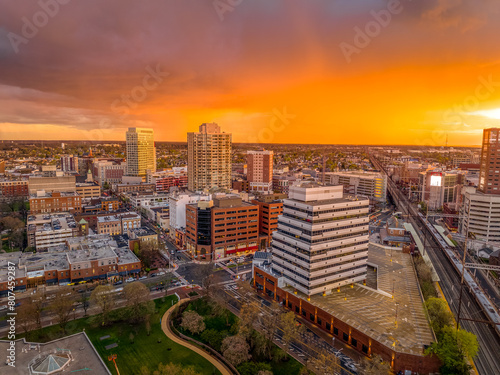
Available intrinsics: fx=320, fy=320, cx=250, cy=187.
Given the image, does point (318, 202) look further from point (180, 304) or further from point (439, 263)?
point (439, 263)

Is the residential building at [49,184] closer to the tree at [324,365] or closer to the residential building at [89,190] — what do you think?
the residential building at [89,190]

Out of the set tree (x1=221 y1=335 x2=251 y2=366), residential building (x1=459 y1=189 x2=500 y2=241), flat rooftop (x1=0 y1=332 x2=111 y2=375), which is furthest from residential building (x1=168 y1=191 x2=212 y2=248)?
residential building (x1=459 y1=189 x2=500 y2=241)

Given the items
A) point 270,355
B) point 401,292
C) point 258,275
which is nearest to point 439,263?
point 401,292

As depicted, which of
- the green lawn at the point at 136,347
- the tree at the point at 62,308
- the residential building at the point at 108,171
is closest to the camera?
Answer: the green lawn at the point at 136,347

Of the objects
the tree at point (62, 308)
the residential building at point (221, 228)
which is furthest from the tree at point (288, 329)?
the residential building at point (221, 228)

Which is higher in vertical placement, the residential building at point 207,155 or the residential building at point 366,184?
the residential building at point 207,155

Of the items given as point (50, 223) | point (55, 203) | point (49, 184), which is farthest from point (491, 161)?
point (49, 184)
